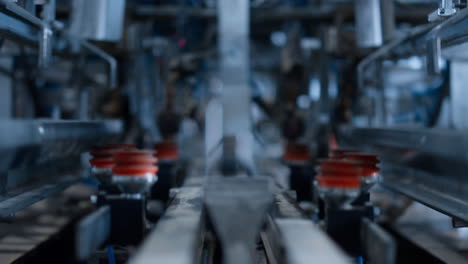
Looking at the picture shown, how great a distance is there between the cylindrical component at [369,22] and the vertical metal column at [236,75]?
1066mm

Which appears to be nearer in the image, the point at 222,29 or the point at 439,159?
the point at 222,29

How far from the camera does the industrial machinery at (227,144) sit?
0.92 meters

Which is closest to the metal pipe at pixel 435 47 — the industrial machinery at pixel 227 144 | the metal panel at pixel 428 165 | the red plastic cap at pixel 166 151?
the industrial machinery at pixel 227 144

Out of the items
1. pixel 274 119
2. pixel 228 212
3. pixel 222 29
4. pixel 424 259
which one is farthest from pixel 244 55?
pixel 274 119

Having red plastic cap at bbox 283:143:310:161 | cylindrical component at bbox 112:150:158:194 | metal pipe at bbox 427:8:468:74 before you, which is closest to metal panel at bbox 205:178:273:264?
cylindrical component at bbox 112:150:158:194

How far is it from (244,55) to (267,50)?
358cm

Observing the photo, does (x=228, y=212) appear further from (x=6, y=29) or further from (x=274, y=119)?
(x=274, y=119)

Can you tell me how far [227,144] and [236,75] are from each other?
0.20 metres

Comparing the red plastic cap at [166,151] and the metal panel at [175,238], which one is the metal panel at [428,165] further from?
the red plastic cap at [166,151]

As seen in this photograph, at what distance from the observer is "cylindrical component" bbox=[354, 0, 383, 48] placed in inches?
72.2

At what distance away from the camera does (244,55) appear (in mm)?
1021

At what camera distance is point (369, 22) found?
6.05ft

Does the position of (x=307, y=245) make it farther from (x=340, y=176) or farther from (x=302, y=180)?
(x=302, y=180)

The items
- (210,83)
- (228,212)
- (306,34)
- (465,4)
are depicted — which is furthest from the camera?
(210,83)
